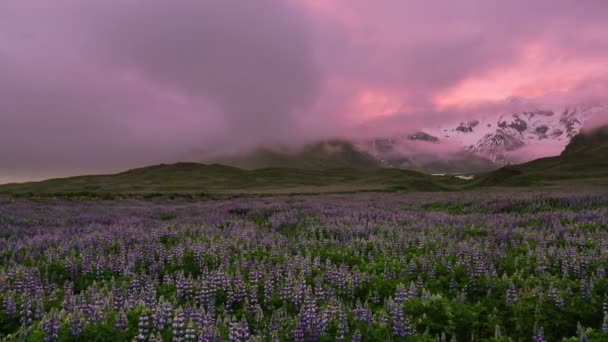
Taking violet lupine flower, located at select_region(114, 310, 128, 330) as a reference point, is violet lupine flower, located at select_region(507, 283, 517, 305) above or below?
below

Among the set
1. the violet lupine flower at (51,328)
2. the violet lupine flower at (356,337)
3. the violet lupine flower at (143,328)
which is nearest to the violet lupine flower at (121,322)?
the violet lupine flower at (143,328)

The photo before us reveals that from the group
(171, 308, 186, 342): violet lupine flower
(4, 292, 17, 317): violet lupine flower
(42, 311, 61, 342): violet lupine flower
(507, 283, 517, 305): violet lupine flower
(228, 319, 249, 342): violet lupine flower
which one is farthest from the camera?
(507, 283, 517, 305): violet lupine flower

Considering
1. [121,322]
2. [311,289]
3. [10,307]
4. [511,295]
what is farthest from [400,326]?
[10,307]

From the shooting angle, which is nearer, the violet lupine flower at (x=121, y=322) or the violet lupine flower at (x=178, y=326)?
the violet lupine flower at (x=178, y=326)

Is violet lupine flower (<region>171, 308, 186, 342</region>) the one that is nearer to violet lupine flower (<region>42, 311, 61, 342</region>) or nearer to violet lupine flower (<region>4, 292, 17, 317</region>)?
violet lupine flower (<region>42, 311, 61, 342</region>)

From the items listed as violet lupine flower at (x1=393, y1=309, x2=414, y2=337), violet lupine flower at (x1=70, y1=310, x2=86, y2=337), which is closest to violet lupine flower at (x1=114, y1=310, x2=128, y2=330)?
violet lupine flower at (x1=70, y1=310, x2=86, y2=337)

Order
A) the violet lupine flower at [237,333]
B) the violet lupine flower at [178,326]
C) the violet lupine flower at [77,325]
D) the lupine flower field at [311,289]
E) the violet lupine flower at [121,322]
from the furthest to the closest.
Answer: the lupine flower field at [311,289] < the violet lupine flower at [121,322] < the violet lupine flower at [77,325] < the violet lupine flower at [178,326] < the violet lupine flower at [237,333]

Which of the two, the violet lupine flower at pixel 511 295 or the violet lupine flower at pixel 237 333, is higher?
the violet lupine flower at pixel 237 333

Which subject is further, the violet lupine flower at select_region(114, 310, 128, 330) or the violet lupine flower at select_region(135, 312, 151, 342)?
the violet lupine flower at select_region(114, 310, 128, 330)

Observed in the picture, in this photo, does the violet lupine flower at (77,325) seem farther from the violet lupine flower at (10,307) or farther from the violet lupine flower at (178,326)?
the violet lupine flower at (10,307)

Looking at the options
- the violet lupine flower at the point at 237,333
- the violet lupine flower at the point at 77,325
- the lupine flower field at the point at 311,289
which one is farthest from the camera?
the lupine flower field at the point at 311,289

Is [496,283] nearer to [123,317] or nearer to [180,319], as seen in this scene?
[180,319]

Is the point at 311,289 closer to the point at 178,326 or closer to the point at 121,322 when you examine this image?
the point at 178,326

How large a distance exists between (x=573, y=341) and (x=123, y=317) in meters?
6.02
